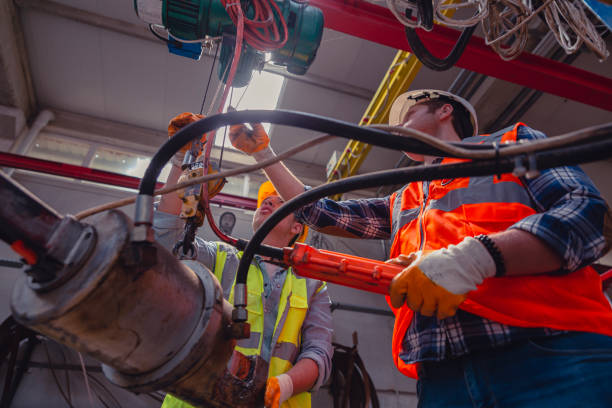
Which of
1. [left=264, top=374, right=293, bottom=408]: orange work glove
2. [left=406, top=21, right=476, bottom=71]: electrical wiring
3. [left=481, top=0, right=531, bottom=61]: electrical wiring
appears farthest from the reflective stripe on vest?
[left=481, top=0, right=531, bottom=61]: electrical wiring

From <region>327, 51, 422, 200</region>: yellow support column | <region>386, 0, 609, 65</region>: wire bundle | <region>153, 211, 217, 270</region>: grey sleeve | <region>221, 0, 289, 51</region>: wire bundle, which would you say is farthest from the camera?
<region>327, 51, 422, 200</region>: yellow support column

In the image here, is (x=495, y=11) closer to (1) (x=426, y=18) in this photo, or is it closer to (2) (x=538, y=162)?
(1) (x=426, y=18)

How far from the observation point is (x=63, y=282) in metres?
0.48

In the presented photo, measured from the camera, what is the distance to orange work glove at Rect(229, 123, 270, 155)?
4.42ft

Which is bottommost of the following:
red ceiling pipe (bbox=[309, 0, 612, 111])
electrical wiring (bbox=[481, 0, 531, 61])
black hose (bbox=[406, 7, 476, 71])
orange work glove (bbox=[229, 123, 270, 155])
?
orange work glove (bbox=[229, 123, 270, 155])

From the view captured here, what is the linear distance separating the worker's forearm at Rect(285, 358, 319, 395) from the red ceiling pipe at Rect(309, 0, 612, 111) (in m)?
2.06

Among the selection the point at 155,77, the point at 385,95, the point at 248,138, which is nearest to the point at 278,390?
the point at 248,138

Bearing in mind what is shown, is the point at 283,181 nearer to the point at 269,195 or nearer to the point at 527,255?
the point at 269,195

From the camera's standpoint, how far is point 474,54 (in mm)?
2443

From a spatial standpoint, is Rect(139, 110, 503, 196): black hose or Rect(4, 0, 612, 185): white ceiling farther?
Rect(4, 0, 612, 185): white ceiling

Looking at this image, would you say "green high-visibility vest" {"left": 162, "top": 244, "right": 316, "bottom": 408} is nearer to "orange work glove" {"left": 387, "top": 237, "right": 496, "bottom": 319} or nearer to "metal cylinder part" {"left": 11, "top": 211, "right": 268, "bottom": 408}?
"metal cylinder part" {"left": 11, "top": 211, "right": 268, "bottom": 408}

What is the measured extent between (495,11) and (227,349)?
210 cm

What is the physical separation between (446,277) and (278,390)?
2.97 ft

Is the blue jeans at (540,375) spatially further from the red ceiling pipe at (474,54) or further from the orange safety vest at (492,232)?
the red ceiling pipe at (474,54)
